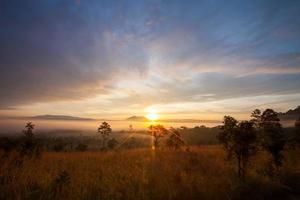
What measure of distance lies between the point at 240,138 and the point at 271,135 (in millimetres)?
2986

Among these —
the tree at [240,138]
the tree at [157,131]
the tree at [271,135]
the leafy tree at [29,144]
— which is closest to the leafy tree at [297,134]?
the tree at [271,135]

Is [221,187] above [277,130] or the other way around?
the other way around

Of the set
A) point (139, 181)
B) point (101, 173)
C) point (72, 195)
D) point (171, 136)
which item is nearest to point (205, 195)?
point (139, 181)

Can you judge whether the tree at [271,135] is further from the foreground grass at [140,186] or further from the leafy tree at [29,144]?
the leafy tree at [29,144]

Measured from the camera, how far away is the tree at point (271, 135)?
42.0 feet

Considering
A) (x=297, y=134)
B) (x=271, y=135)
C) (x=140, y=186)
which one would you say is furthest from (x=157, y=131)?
(x=140, y=186)

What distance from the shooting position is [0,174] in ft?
33.7

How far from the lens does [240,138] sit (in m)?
11.4

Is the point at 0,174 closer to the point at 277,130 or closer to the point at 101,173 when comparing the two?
the point at 101,173

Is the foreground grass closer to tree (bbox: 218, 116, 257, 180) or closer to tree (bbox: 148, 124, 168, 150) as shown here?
tree (bbox: 218, 116, 257, 180)

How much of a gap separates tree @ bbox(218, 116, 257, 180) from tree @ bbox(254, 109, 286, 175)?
1571 mm

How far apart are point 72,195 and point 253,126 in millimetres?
8999

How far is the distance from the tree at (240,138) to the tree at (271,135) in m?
1.57

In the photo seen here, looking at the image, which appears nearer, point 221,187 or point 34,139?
point 221,187
